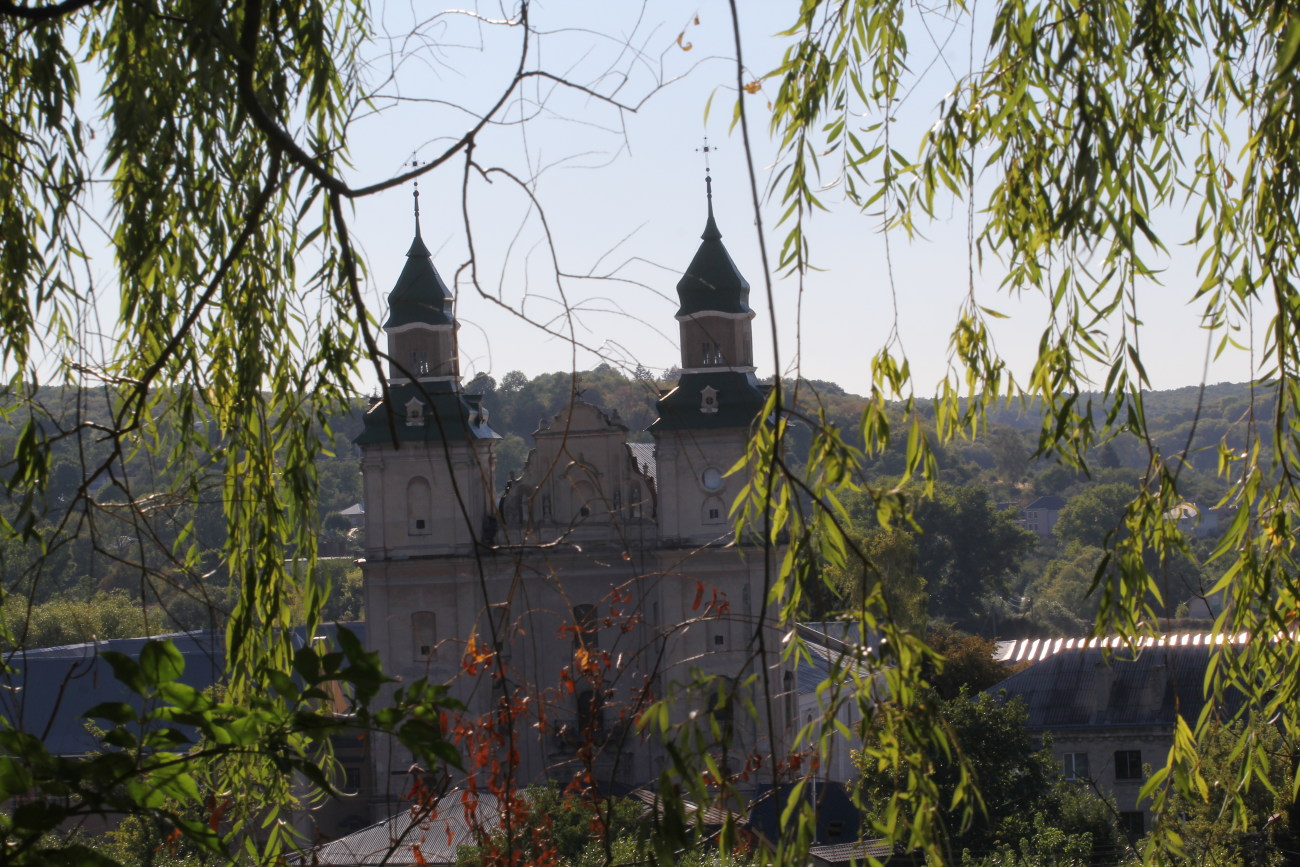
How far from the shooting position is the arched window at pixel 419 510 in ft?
112

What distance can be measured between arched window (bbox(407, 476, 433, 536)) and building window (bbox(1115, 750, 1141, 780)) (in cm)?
1492

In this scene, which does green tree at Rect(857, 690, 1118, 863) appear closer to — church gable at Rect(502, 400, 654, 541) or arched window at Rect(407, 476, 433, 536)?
church gable at Rect(502, 400, 654, 541)

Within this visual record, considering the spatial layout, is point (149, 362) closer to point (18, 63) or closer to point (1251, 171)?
point (18, 63)

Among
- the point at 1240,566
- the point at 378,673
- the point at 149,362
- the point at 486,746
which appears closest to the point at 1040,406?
the point at 1240,566

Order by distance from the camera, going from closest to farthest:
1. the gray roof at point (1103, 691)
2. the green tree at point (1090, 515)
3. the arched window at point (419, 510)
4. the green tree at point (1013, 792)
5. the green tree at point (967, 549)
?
the green tree at point (1013, 792), the gray roof at point (1103, 691), the arched window at point (419, 510), the green tree at point (967, 549), the green tree at point (1090, 515)

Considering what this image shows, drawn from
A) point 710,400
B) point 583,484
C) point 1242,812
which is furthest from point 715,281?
point 1242,812

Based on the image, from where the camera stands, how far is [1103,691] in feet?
104

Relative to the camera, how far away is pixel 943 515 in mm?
71438

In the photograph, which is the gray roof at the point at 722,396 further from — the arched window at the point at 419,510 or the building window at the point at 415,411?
the arched window at the point at 419,510

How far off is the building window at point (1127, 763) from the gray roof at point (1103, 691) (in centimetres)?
53

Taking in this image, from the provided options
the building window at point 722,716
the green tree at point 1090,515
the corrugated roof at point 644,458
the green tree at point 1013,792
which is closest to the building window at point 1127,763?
the green tree at point 1013,792

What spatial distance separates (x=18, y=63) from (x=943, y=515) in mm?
69369

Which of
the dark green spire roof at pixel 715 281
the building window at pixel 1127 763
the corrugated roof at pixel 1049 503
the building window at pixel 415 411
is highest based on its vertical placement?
the dark green spire roof at pixel 715 281

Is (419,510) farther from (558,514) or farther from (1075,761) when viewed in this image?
(1075,761)
